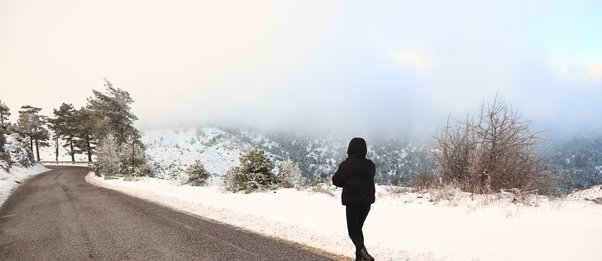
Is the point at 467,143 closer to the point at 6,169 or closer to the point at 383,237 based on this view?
the point at 383,237

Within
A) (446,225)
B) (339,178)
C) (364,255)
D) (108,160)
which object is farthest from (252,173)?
(108,160)

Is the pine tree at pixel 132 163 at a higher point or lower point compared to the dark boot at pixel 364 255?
higher

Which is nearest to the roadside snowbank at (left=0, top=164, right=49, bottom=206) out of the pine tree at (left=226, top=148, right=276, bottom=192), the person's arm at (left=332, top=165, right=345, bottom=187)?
the pine tree at (left=226, top=148, right=276, bottom=192)

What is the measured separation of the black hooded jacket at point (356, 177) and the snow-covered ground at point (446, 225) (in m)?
1.40

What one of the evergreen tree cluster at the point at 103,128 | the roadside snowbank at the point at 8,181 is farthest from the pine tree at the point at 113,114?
the roadside snowbank at the point at 8,181

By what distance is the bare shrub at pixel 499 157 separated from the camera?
11.0 meters

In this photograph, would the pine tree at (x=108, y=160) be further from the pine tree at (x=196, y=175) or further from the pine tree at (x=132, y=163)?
the pine tree at (x=196, y=175)

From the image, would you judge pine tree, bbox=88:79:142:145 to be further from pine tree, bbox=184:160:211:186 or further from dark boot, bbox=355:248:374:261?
dark boot, bbox=355:248:374:261

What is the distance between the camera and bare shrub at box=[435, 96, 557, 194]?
11.0m

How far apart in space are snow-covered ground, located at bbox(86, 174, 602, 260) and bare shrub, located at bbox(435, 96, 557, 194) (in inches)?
37.6

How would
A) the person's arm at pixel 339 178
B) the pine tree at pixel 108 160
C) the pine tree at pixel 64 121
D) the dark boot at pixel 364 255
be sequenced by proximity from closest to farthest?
the dark boot at pixel 364 255 < the person's arm at pixel 339 178 < the pine tree at pixel 108 160 < the pine tree at pixel 64 121

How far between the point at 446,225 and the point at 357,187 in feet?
12.4

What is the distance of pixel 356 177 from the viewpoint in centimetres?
616

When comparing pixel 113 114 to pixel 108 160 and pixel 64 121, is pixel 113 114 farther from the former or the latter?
pixel 64 121
